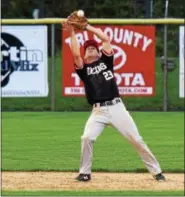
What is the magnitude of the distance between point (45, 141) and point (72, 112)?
20.6 ft

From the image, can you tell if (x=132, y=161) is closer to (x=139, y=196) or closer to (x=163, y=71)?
(x=139, y=196)

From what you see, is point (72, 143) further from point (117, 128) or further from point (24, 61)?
point (24, 61)

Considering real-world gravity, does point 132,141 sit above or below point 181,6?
below

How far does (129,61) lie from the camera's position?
780 inches

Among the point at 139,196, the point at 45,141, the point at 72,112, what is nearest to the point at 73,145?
the point at 45,141

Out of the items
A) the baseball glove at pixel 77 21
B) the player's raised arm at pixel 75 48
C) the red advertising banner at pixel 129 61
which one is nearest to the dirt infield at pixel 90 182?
the player's raised arm at pixel 75 48

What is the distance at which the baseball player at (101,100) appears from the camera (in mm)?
9039

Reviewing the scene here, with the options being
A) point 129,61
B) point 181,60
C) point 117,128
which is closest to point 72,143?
point 117,128

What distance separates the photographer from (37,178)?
9.35 meters

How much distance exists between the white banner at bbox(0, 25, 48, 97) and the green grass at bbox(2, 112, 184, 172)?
53.8 inches

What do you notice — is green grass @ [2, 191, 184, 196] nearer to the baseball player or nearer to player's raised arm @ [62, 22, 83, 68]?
the baseball player

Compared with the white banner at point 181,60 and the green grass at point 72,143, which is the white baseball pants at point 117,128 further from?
the white banner at point 181,60

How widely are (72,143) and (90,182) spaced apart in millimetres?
3857

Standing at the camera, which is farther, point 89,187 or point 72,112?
point 72,112
